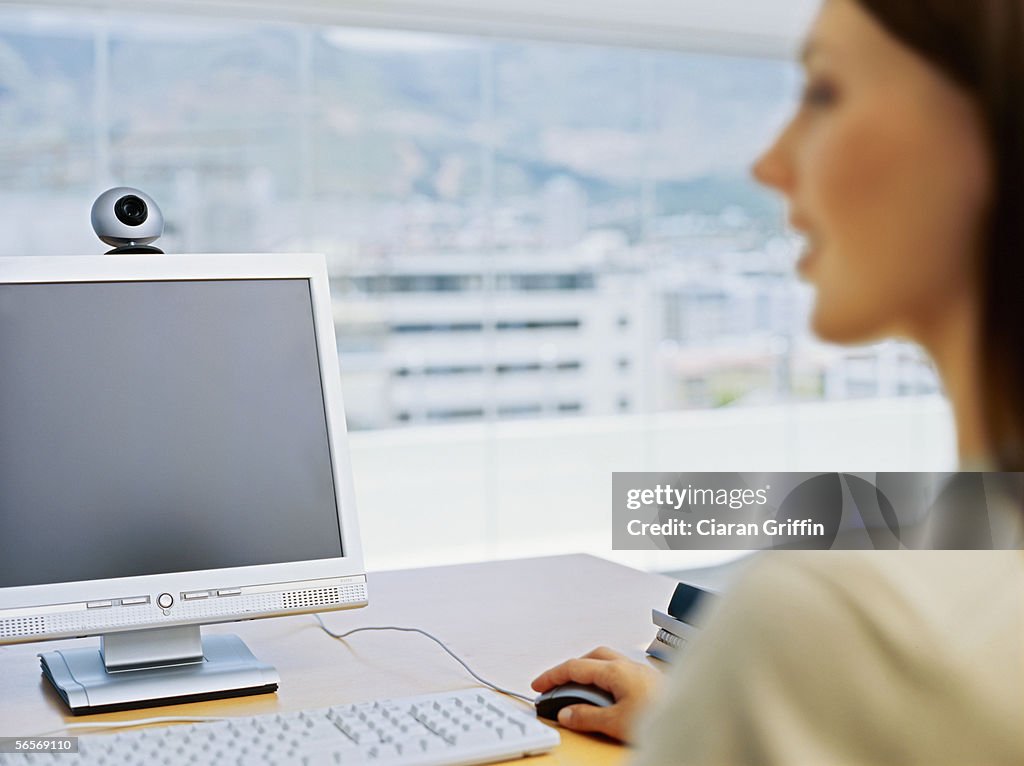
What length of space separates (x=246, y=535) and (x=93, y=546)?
0.54ft

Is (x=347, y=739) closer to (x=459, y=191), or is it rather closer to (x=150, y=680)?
(x=150, y=680)

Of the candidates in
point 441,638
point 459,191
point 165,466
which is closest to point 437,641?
point 441,638

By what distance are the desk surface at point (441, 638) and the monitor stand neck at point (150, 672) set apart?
1 cm

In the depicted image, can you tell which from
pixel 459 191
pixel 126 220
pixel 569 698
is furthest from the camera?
pixel 459 191

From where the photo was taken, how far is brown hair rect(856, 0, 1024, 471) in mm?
290

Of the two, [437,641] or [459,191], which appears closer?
[437,641]

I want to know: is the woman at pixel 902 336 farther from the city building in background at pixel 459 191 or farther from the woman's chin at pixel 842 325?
the city building in background at pixel 459 191

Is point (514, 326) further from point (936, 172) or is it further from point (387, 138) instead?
point (936, 172)

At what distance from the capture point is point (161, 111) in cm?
418

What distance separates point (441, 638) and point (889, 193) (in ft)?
4.34

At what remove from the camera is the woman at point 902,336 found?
0.29 meters

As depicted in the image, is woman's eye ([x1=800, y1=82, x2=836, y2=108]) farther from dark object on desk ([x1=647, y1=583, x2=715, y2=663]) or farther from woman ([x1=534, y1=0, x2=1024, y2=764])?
dark object on desk ([x1=647, y1=583, x2=715, y2=663])

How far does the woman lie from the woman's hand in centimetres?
80

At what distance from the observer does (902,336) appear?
0.32m
